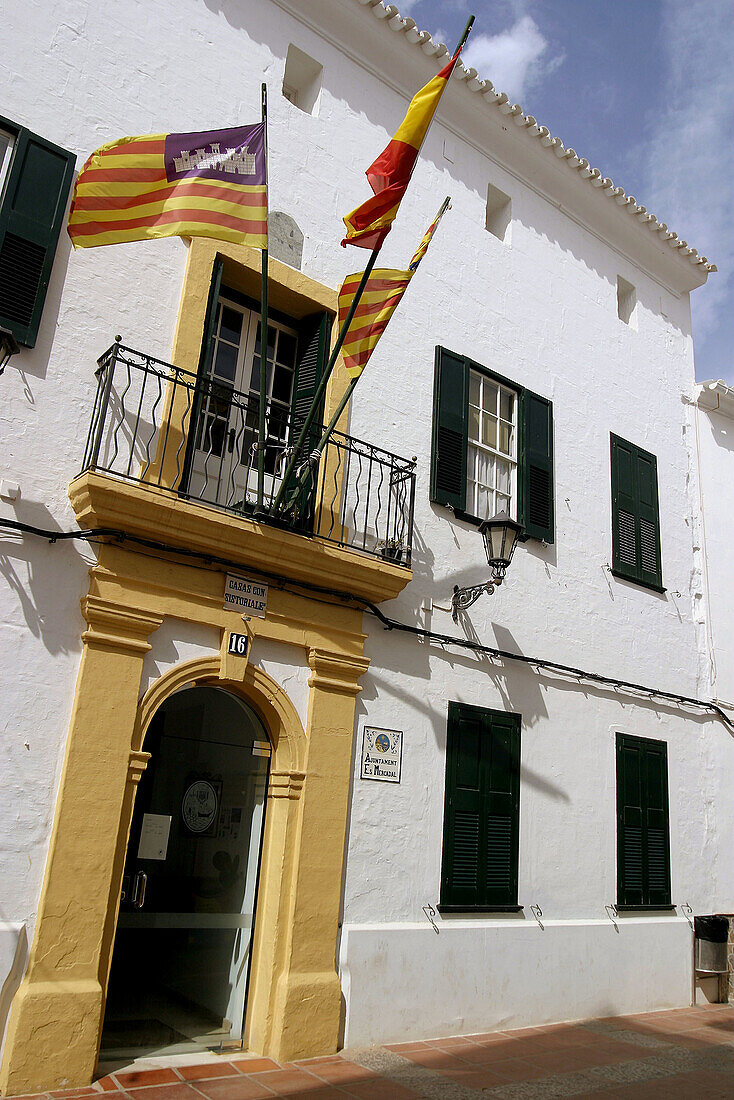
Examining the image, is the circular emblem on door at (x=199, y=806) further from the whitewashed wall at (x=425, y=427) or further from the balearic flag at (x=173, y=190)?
the balearic flag at (x=173, y=190)

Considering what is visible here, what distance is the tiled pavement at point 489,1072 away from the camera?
5.35 metres

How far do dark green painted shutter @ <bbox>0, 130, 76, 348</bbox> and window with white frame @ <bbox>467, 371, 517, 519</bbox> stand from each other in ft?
13.8

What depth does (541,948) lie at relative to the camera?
772 centimetres

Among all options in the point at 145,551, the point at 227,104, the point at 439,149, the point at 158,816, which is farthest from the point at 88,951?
the point at 439,149

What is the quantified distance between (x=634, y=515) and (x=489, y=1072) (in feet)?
20.1

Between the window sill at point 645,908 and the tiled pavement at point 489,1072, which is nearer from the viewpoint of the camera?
the tiled pavement at point 489,1072

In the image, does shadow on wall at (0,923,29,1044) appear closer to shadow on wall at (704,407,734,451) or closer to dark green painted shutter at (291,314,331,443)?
dark green painted shutter at (291,314,331,443)

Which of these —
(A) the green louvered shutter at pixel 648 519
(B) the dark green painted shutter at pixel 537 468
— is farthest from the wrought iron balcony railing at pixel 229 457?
(A) the green louvered shutter at pixel 648 519

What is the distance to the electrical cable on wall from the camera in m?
5.67

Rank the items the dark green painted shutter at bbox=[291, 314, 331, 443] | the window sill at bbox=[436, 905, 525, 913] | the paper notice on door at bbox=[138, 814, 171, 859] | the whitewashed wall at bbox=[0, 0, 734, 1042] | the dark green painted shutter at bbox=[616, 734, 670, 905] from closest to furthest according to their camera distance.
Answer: the whitewashed wall at bbox=[0, 0, 734, 1042], the paper notice on door at bbox=[138, 814, 171, 859], the window sill at bbox=[436, 905, 525, 913], the dark green painted shutter at bbox=[291, 314, 331, 443], the dark green painted shutter at bbox=[616, 734, 670, 905]

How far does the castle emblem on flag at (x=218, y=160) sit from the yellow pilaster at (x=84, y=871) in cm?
286

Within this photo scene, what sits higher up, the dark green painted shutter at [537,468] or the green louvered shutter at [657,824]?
the dark green painted shutter at [537,468]

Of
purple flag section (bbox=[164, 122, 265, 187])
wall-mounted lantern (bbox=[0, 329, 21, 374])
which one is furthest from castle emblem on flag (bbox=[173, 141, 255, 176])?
wall-mounted lantern (bbox=[0, 329, 21, 374])

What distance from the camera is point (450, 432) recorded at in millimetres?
8242
